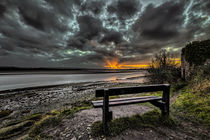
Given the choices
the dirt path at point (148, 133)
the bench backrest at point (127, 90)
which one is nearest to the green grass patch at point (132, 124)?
the dirt path at point (148, 133)

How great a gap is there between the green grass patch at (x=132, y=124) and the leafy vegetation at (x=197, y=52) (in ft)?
30.2

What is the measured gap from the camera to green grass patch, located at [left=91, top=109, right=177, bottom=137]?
274 cm

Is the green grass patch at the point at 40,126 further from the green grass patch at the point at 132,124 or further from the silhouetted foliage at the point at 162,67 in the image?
the silhouetted foliage at the point at 162,67

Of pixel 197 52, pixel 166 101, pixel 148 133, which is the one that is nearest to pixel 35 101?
pixel 148 133

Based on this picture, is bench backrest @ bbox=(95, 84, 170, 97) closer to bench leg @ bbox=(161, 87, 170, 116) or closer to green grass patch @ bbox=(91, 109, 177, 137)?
bench leg @ bbox=(161, 87, 170, 116)

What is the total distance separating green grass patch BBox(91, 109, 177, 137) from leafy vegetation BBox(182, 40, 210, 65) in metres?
9.20

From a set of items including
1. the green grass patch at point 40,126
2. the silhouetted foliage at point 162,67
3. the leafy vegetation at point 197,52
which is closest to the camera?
the green grass patch at point 40,126

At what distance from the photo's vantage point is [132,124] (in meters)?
3.09

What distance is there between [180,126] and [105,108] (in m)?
2.95

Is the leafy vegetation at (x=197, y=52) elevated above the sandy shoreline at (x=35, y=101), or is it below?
above

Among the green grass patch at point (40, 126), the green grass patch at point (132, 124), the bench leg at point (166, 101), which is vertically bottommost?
the green grass patch at point (40, 126)

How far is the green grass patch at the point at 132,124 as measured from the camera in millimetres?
2736

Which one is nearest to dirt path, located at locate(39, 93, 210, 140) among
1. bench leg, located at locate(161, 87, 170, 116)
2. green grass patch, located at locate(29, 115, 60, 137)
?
green grass patch, located at locate(29, 115, 60, 137)

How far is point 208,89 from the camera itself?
5.14 meters
